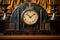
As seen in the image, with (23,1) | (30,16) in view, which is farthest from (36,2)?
(30,16)

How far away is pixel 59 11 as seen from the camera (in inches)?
68.3

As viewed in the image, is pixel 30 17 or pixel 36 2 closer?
pixel 30 17

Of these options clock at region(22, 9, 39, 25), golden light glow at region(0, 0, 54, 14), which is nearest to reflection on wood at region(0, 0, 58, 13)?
golden light glow at region(0, 0, 54, 14)

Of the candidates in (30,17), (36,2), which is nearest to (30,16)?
(30,17)

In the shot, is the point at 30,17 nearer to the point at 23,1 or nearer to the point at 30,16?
the point at 30,16

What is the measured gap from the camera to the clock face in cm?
155

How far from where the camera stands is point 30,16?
5.12 ft

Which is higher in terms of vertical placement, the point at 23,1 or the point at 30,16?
the point at 23,1

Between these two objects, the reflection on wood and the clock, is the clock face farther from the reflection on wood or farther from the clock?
the reflection on wood

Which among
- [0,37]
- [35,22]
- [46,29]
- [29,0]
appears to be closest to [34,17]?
[35,22]

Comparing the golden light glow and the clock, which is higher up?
the golden light glow

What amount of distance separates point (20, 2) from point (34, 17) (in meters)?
0.29

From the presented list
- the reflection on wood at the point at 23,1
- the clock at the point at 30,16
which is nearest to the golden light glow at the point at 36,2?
the reflection on wood at the point at 23,1

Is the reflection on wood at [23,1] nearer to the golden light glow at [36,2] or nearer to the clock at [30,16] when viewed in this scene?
the golden light glow at [36,2]
